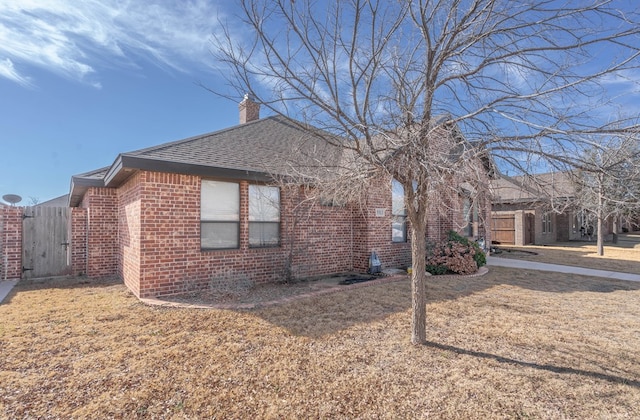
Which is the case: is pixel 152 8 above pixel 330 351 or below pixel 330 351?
above

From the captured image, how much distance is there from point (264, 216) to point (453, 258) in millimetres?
5723

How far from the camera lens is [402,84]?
152 inches

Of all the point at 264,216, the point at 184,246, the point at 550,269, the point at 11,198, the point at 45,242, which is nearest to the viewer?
the point at 184,246

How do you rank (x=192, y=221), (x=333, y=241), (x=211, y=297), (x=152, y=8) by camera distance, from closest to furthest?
(x=152, y=8) → (x=211, y=297) → (x=192, y=221) → (x=333, y=241)

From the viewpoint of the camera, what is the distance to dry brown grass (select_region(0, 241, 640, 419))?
8.93ft

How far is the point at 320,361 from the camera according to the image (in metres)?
3.53

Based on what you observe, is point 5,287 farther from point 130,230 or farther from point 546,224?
point 546,224

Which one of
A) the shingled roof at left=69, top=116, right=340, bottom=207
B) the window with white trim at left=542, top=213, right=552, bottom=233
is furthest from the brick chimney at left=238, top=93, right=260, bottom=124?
the window with white trim at left=542, top=213, right=552, bottom=233

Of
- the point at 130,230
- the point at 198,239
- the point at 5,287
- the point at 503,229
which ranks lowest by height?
the point at 5,287

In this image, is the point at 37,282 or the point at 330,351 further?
the point at 37,282

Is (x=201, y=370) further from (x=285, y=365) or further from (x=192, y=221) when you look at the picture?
(x=192, y=221)

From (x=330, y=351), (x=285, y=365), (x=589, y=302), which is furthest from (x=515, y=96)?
(x=589, y=302)

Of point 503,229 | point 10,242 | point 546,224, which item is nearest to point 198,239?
point 10,242

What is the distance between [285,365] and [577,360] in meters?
3.37
